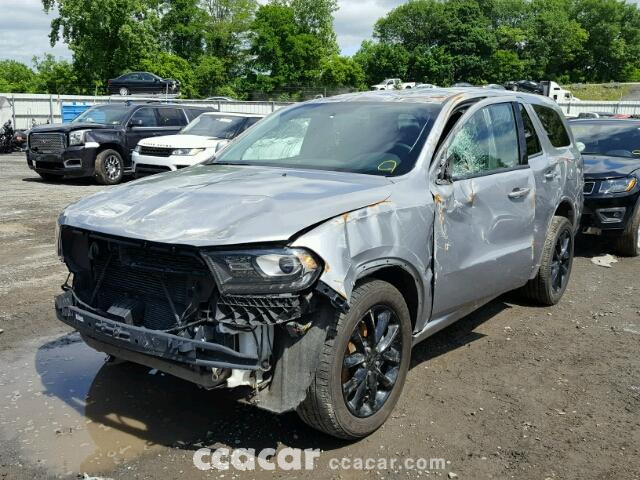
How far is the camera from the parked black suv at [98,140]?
13.8 m

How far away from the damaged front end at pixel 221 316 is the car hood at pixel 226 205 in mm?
75

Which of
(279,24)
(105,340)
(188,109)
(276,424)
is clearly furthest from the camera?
(279,24)

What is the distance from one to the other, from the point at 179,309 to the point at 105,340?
0.44m

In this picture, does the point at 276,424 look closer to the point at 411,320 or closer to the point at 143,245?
the point at 411,320

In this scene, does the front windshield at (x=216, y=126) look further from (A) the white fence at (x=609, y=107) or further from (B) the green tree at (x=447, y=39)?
(B) the green tree at (x=447, y=39)

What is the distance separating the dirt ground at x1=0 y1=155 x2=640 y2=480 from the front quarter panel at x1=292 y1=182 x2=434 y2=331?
731mm

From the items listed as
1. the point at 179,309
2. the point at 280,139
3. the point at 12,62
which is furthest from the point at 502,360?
the point at 12,62

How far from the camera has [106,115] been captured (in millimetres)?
15016

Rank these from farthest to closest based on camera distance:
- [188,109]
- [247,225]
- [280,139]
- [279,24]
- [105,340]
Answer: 1. [279,24]
2. [188,109]
3. [280,139]
4. [105,340]
5. [247,225]

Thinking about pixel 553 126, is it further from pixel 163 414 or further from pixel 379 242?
pixel 163 414

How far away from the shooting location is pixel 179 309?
10.4 ft

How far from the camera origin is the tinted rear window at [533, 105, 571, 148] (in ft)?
18.7

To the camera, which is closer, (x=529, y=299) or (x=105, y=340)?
(x=105, y=340)

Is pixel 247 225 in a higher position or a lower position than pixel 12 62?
lower
